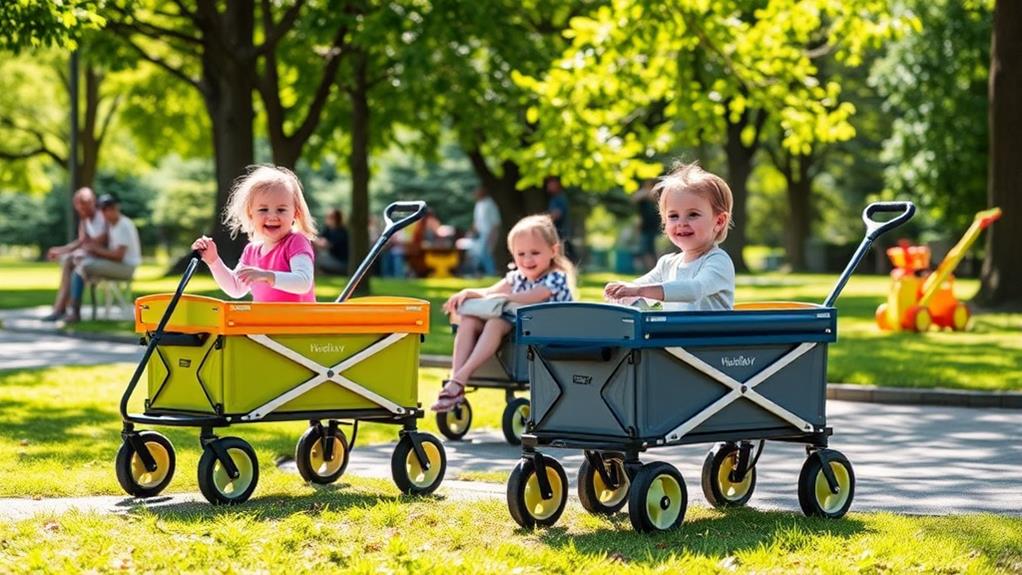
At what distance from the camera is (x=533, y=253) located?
1057cm

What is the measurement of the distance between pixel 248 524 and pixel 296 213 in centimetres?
212

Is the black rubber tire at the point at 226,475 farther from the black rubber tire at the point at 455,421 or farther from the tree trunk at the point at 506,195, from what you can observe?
the tree trunk at the point at 506,195

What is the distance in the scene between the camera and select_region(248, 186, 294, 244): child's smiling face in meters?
8.38

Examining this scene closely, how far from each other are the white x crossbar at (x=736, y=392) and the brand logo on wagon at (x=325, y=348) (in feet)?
6.11

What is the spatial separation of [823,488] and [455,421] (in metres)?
4.00

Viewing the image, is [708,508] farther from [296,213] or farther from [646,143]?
[646,143]

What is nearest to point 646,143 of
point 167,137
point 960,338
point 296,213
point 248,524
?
point 960,338

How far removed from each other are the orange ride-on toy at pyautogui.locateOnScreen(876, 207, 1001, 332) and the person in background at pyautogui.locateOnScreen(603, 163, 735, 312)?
1240 cm

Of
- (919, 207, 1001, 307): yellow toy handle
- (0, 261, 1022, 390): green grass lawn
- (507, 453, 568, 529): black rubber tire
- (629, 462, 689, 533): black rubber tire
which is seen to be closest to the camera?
(629, 462, 689, 533): black rubber tire

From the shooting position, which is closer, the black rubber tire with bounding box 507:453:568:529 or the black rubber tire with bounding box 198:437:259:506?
the black rubber tire with bounding box 507:453:568:529

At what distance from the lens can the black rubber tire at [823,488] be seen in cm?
747

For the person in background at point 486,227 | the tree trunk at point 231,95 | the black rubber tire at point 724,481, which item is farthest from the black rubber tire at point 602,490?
the person in background at point 486,227

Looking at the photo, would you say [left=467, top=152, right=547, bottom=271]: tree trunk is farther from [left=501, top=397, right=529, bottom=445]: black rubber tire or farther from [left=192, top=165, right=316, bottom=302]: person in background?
[left=192, top=165, right=316, bottom=302]: person in background

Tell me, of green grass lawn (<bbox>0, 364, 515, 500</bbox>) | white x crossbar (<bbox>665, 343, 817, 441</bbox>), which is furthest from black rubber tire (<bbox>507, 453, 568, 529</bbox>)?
green grass lawn (<bbox>0, 364, 515, 500</bbox>)
